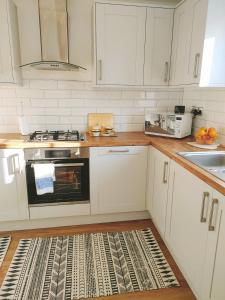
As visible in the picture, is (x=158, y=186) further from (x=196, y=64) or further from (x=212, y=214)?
(x=196, y=64)

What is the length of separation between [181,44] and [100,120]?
3.73ft

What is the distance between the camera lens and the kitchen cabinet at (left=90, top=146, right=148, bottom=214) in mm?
2209

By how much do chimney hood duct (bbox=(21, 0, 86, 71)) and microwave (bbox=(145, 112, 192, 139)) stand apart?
3.15 feet

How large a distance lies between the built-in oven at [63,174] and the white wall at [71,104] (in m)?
0.56

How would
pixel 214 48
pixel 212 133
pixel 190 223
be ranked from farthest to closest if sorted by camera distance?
pixel 212 133 → pixel 214 48 → pixel 190 223

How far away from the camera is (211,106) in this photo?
85.4 inches

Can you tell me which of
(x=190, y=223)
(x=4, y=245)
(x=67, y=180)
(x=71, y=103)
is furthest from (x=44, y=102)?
(x=190, y=223)

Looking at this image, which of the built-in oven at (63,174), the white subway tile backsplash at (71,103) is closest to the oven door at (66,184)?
the built-in oven at (63,174)

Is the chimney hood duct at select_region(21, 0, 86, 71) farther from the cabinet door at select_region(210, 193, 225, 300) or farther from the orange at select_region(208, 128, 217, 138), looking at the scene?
the cabinet door at select_region(210, 193, 225, 300)

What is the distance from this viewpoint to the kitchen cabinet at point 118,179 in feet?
7.25

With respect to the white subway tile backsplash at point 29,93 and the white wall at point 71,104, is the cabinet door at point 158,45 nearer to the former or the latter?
the white wall at point 71,104

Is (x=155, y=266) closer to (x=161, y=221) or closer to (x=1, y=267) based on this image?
(x=161, y=221)

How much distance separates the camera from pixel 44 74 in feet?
8.02

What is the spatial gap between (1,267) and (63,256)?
1.59ft
